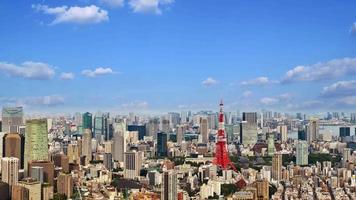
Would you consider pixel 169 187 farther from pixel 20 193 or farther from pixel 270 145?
pixel 270 145

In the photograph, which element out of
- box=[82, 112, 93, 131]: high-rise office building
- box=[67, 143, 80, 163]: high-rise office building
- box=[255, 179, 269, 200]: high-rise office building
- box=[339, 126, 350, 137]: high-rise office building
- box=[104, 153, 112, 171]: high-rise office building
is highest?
box=[82, 112, 93, 131]: high-rise office building

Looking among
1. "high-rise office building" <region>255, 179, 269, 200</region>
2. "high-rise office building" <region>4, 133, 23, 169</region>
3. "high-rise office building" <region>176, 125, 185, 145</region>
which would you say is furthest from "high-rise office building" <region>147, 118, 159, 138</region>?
"high-rise office building" <region>255, 179, 269, 200</region>

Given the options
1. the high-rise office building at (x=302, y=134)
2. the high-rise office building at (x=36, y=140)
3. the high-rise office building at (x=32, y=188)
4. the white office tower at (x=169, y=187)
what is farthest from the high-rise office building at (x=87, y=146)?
the high-rise office building at (x=302, y=134)

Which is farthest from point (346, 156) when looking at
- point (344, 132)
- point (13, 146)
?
point (13, 146)

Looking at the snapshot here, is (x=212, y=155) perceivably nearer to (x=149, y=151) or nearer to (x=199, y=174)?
(x=149, y=151)

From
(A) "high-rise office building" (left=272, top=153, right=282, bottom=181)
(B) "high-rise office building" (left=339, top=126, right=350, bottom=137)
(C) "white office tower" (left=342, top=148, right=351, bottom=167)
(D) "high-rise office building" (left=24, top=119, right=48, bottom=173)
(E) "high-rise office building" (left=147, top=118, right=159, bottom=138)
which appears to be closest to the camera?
(D) "high-rise office building" (left=24, top=119, right=48, bottom=173)

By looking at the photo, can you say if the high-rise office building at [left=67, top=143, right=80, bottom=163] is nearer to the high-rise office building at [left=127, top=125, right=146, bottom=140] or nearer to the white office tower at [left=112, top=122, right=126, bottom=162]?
the white office tower at [left=112, top=122, right=126, bottom=162]
